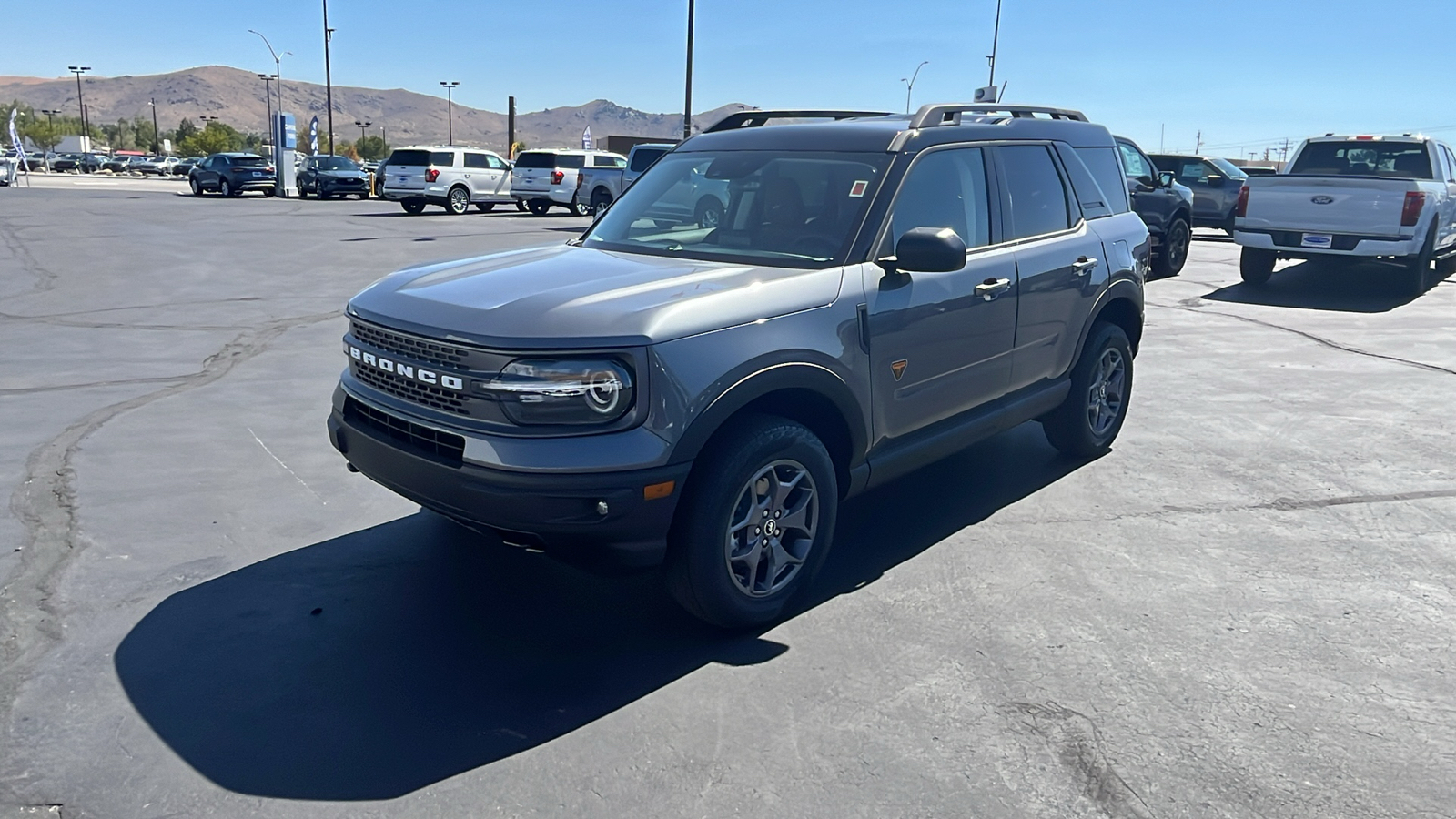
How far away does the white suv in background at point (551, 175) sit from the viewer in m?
30.2

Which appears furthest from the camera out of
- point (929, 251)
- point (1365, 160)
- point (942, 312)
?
point (1365, 160)

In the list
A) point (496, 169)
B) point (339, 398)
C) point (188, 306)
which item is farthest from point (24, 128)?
point (339, 398)

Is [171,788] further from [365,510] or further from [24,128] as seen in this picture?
[24,128]

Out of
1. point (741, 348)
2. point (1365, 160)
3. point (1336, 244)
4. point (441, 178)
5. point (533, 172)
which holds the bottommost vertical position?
point (741, 348)

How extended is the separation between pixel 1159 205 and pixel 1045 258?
11.3m

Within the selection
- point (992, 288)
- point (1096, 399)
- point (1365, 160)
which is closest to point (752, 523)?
point (992, 288)

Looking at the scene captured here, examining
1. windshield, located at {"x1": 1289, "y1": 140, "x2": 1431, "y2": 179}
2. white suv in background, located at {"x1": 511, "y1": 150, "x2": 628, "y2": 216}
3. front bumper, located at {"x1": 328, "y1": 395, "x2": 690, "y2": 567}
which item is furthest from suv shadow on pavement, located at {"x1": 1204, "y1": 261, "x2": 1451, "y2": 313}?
white suv in background, located at {"x1": 511, "y1": 150, "x2": 628, "y2": 216}

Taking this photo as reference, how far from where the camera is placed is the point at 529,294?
375 centimetres

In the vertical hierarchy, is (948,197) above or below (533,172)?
below

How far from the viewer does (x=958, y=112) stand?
5223 mm

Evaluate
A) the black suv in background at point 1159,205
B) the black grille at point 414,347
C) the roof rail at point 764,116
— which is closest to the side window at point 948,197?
the roof rail at point 764,116

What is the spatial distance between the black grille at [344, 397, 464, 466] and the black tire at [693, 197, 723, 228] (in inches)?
65.4

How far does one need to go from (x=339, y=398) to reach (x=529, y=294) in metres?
1.04

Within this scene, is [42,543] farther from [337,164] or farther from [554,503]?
[337,164]
